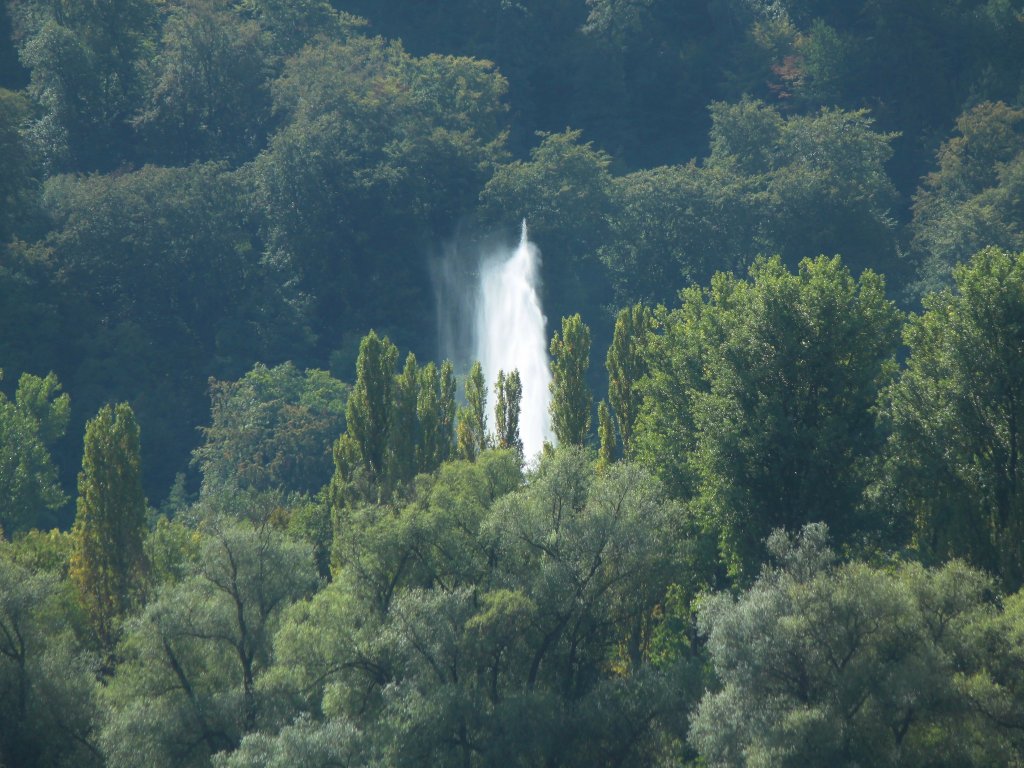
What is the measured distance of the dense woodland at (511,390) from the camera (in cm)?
4347

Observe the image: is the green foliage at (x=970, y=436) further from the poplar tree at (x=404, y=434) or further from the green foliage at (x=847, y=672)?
the poplar tree at (x=404, y=434)

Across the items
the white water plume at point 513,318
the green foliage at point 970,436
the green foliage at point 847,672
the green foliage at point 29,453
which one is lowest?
the green foliage at point 847,672

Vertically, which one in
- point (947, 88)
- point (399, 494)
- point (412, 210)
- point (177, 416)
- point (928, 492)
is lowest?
point (928, 492)

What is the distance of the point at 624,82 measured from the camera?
377ft

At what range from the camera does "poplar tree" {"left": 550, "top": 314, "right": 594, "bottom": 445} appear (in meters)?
65.3

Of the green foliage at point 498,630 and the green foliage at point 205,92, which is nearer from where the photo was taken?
the green foliage at point 498,630

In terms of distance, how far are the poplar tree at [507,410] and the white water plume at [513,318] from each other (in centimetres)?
1666

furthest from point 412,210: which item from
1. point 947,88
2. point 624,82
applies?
point 947,88

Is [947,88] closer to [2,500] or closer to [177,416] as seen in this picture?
[177,416]

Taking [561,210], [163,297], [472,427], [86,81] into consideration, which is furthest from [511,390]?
[86,81]

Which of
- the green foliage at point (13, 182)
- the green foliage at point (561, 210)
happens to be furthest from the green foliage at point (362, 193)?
the green foliage at point (13, 182)

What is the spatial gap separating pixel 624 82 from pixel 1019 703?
260 feet

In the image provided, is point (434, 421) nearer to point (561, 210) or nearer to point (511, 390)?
point (511, 390)

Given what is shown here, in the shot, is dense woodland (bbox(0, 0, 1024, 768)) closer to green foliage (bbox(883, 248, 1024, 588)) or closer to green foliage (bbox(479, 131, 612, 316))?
green foliage (bbox(883, 248, 1024, 588))
